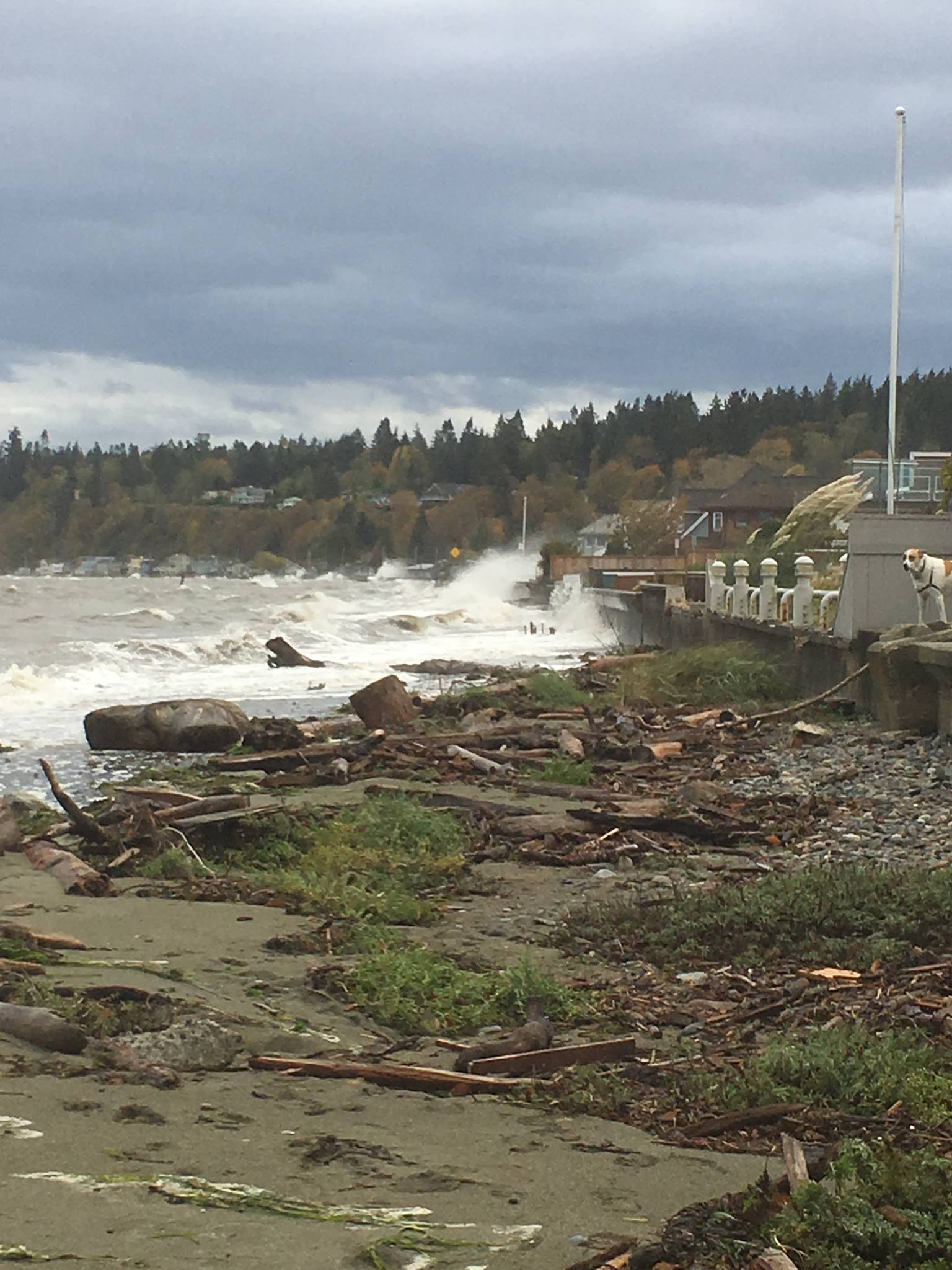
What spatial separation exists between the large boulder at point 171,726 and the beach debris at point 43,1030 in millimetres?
13263

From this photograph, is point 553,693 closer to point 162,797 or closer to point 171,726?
point 171,726

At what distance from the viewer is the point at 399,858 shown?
11086 mm

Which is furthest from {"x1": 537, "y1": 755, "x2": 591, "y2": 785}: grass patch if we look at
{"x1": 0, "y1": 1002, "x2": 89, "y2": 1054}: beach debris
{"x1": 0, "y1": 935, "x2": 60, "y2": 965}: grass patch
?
{"x1": 0, "y1": 1002, "x2": 89, "y2": 1054}: beach debris

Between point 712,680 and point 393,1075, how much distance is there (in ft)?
60.8

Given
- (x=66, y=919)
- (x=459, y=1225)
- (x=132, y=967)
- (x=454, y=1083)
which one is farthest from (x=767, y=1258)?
(x=66, y=919)

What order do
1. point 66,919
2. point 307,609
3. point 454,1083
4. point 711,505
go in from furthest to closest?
1. point 711,505
2. point 307,609
3. point 66,919
4. point 454,1083

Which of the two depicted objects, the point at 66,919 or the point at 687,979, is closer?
the point at 687,979

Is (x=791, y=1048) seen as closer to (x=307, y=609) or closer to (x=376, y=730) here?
(x=376, y=730)

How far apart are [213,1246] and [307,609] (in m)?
63.3

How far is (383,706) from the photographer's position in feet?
66.9

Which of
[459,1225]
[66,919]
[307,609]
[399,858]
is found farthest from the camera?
[307,609]

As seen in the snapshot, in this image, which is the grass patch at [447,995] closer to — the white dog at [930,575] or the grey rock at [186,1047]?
the grey rock at [186,1047]

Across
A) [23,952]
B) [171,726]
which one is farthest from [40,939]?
[171,726]

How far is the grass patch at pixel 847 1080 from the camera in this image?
5.46 meters
